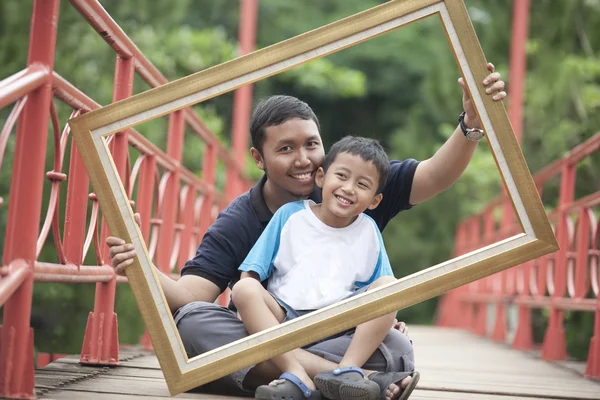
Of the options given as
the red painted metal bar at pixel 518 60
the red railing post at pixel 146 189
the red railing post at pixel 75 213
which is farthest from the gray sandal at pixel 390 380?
the red painted metal bar at pixel 518 60

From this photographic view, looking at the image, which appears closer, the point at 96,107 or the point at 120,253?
the point at 120,253

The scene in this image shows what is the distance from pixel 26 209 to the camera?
2449 millimetres

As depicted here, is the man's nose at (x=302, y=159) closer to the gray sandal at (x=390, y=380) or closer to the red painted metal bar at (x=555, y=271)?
the gray sandal at (x=390, y=380)

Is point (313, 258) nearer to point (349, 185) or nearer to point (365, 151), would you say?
point (349, 185)

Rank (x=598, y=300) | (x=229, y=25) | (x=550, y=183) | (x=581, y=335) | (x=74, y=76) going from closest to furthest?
(x=598, y=300) < (x=581, y=335) < (x=74, y=76) < (x=550, y=183) < (x=229, y=25)

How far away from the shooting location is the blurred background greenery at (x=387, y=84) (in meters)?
8.13

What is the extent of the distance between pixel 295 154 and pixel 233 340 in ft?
1.98

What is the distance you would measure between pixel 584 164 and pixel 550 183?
167 centimetres

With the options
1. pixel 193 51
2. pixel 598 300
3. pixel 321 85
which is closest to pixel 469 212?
pixel 321 85

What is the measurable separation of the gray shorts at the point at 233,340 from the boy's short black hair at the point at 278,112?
0.59m

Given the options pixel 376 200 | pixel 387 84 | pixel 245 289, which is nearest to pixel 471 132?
pixel 376 200

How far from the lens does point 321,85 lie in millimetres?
20109

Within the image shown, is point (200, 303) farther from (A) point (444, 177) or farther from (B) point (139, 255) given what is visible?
(A) point (444, 177)

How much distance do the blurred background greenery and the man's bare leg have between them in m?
0.86
